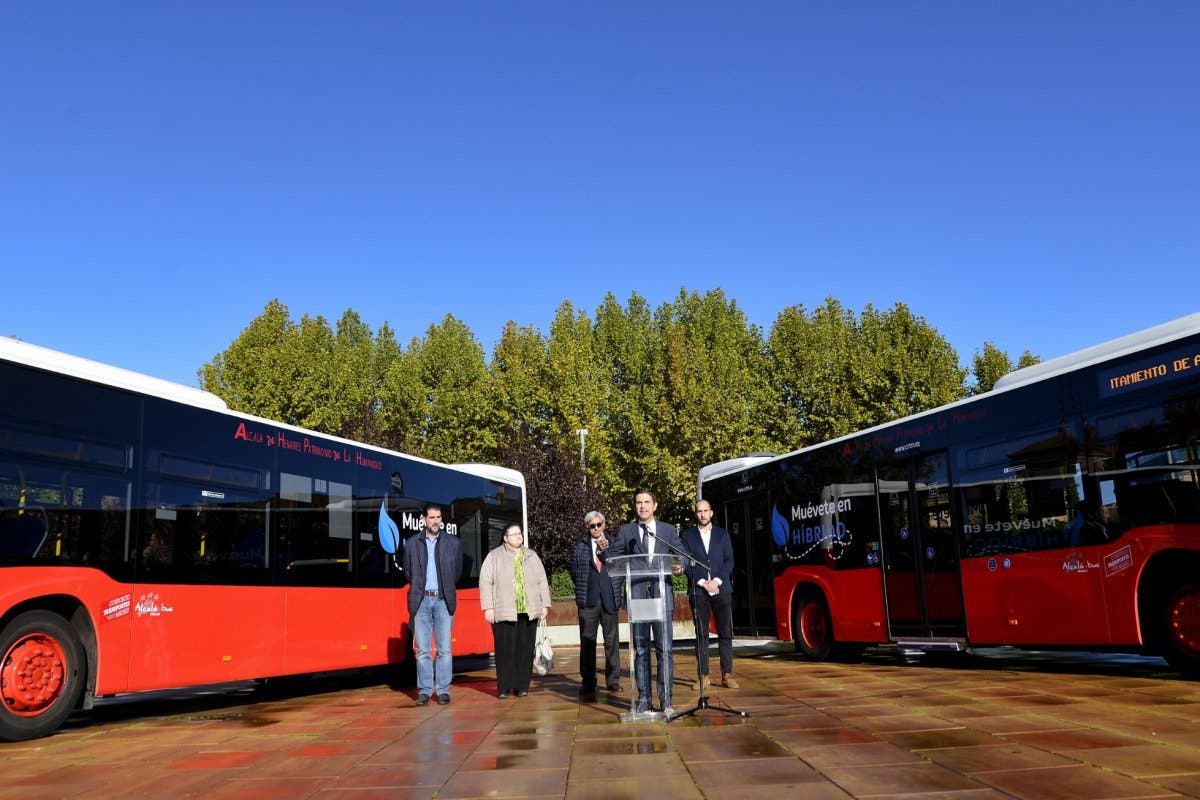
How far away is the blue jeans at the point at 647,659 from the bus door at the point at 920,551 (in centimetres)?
505

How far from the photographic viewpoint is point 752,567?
16250mm

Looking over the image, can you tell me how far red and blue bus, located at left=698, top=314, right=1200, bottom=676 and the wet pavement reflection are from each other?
746mm

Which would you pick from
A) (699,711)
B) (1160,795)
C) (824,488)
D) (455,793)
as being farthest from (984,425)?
(455,793)

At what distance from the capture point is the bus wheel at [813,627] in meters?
14.5

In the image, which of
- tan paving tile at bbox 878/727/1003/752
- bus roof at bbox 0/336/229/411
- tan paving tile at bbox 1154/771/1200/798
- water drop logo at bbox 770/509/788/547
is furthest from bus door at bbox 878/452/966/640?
bus roof at bbox 0/336/229/411

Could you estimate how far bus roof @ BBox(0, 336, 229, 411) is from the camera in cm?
847

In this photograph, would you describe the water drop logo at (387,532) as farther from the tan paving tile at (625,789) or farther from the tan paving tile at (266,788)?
the tan paving tile at (625,789)

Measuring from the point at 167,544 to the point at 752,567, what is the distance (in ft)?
31.1

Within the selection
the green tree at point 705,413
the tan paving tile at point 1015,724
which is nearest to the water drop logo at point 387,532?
the tan paving tile at point 1015,724

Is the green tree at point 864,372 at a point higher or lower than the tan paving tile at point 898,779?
higher

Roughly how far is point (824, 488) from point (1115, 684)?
18.2ft

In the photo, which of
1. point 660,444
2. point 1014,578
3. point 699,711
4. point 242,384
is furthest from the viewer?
point 660,444

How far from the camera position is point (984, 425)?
11.7 meters

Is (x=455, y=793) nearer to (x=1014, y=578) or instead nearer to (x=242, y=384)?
(x=1014, y=578)
